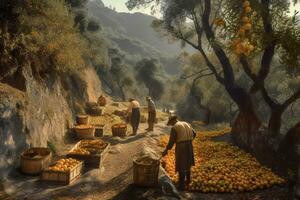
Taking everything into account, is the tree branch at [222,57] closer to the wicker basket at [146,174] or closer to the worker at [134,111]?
the worker at [134,111]

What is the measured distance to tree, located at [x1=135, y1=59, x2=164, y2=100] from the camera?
188 ft

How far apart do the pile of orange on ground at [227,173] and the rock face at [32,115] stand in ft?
17.7

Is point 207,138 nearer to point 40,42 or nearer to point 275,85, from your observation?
point 40,42

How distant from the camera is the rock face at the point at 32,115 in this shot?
12.2 m

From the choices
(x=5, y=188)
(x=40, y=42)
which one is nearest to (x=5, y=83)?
(x=40, y=42)

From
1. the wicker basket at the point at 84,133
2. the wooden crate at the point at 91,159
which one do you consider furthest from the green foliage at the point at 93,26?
the wooden crate at the point at 91,159

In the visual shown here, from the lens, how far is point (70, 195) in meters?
10.8

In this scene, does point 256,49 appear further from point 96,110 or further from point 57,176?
point 96,110

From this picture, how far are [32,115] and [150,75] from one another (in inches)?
1720

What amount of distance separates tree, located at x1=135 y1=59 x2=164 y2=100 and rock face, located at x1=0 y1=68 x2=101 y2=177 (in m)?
35.3

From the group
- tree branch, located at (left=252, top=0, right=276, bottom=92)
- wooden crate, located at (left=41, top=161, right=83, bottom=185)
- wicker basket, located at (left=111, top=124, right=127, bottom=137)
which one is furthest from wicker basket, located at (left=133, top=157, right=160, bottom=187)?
wicker basket, located at (left=111, top=124, right=127, bottom=137)

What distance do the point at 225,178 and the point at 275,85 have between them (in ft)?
93.0

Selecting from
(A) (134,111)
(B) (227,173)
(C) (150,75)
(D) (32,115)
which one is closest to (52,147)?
(D) (32,115)

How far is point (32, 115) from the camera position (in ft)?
47.8
